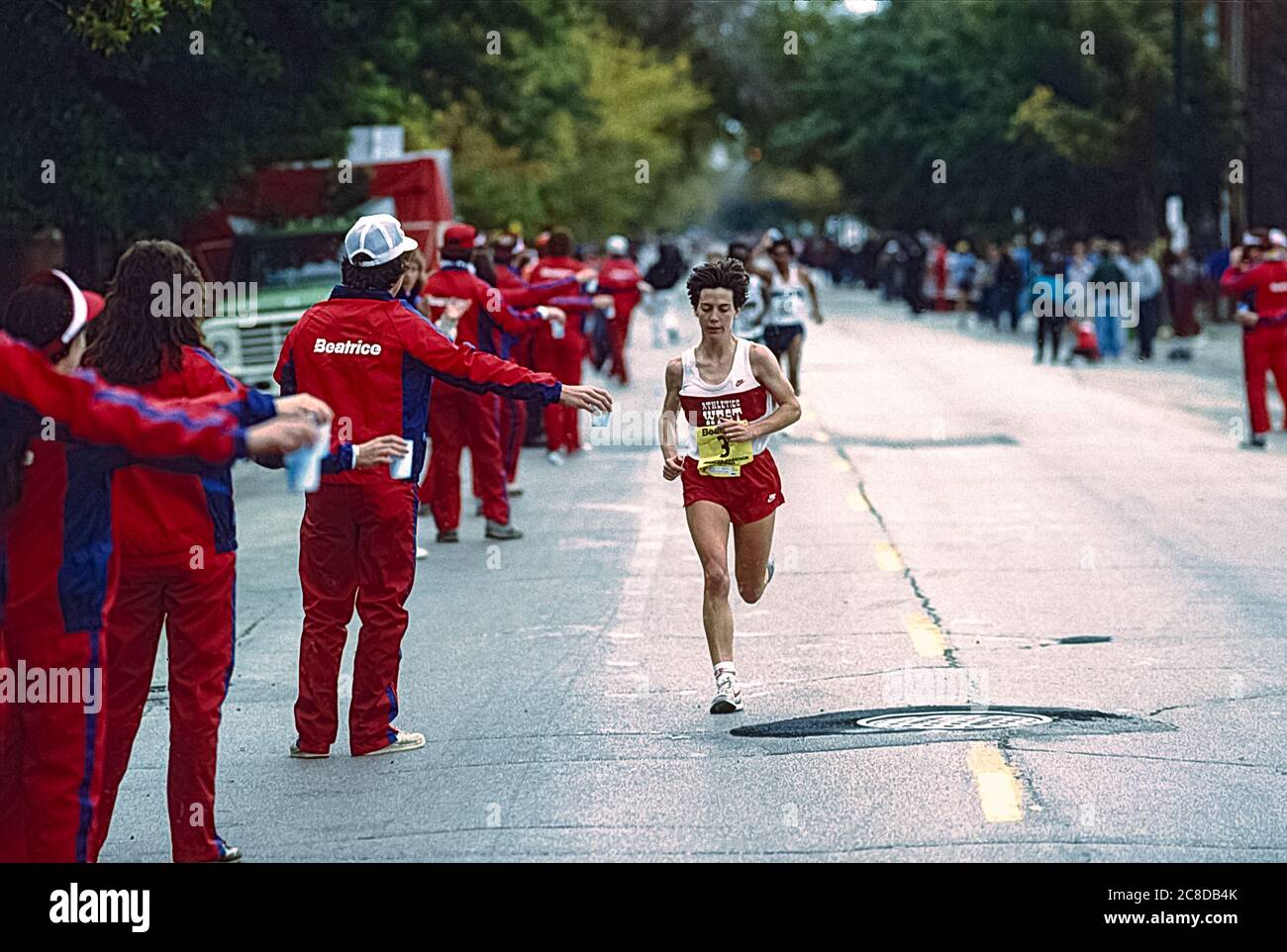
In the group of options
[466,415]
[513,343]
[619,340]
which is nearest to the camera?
[466,415]

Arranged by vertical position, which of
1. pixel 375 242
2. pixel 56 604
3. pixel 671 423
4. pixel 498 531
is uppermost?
pixel 375 242

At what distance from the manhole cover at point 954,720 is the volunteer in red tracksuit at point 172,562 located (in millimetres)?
2812

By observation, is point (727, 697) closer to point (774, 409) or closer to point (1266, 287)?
point (774, 409)

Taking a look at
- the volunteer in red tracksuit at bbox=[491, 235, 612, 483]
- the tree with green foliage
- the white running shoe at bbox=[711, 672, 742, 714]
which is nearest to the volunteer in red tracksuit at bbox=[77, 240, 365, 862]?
the white running shoe at bbox=[711, 672, 742, 714]

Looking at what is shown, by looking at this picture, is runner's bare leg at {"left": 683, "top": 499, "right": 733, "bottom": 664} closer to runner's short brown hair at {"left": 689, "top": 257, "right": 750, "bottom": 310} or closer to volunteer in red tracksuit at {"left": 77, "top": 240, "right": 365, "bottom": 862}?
runner's short brown hair at {"left": 689, "top": 257, "right": 750, "bottom": 310}

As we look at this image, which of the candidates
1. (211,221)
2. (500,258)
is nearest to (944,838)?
(500,258)

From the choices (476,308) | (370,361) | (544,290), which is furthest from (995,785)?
(544,290)

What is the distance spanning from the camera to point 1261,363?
1958 centimetres

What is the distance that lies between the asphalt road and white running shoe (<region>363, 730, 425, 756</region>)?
Result: 0.16 feet

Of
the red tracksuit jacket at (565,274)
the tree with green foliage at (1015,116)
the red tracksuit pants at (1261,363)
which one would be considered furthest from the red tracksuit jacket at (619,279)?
the tree with green foliage at (1015,116)

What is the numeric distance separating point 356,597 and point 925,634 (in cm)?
330

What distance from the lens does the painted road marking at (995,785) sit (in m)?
7.00
